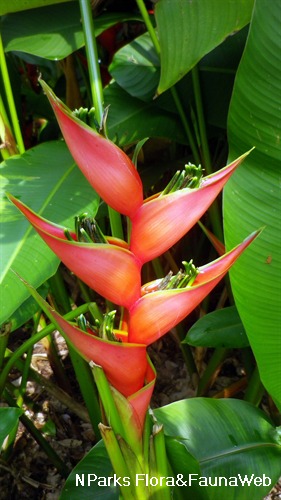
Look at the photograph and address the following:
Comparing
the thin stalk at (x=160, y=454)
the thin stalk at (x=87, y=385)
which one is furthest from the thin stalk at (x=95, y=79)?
the thin stalk at (x=87, y=385)

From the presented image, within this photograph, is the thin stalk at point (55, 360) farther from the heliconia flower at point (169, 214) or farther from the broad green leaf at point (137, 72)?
the heliconia flower at point (169, 214)

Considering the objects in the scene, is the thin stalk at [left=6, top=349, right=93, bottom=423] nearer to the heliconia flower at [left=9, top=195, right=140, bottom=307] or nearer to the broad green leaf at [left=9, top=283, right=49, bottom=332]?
the broad green leaf at [left=9, top=283, right=49, bottom=332]

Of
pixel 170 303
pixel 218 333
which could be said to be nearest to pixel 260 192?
pixel 218 333

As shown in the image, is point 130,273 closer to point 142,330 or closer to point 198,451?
point 142,330

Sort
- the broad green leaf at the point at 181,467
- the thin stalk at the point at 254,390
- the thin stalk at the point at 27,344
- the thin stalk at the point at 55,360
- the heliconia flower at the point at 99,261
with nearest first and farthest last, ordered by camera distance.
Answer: the heliconia flower at the point at 99,261
the broad green leaf at the point at 181,467
the thin stalk at the point at 27,344
the thin stalk at the point at 254,390
the thin stalk at the point at 55,360

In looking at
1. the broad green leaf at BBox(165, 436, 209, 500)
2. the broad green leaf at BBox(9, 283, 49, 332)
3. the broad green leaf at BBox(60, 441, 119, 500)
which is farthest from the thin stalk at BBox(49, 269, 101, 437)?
the broad green leaf at BBox(165, 436, 209, 500)

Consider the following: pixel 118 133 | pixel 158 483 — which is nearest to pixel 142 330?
pixel 158 483
